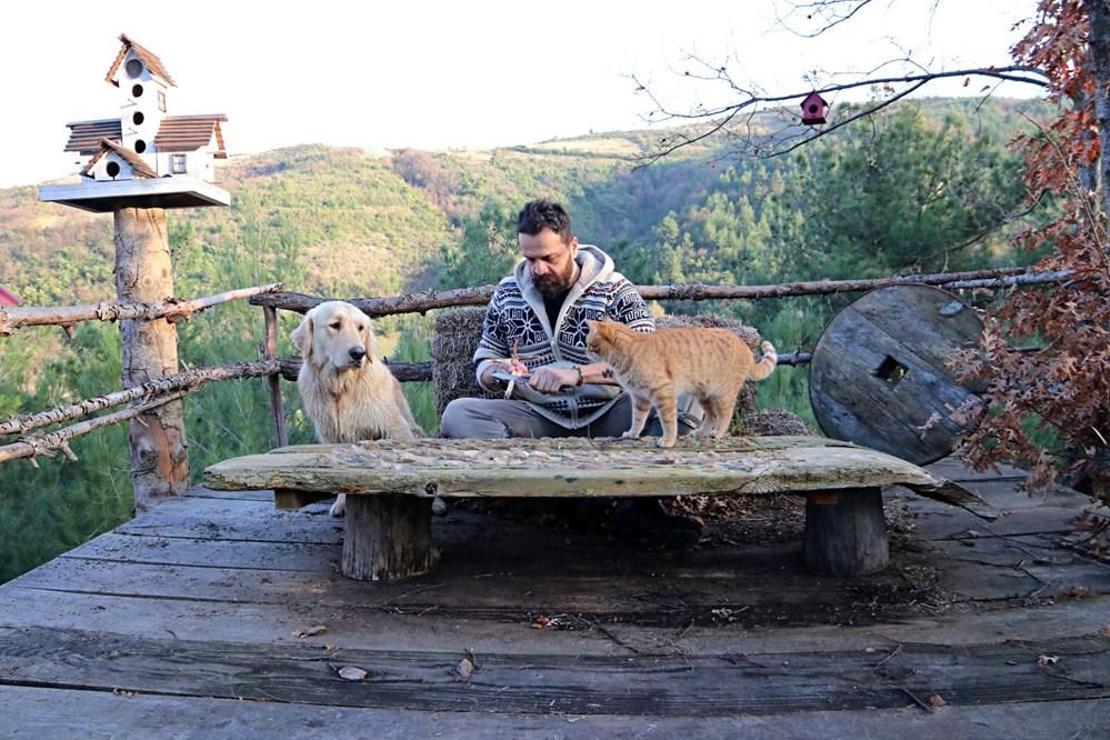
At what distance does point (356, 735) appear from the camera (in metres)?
2.14

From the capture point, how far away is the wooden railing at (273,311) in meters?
3.98

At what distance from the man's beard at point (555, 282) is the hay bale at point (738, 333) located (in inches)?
46.8

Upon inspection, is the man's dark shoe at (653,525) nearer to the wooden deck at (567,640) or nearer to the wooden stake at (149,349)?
the wooden deck at (567,640)

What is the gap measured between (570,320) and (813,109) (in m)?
3.00

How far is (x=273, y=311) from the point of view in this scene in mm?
5887

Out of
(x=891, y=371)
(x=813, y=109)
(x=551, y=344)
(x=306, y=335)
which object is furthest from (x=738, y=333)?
(x=306, y=335)

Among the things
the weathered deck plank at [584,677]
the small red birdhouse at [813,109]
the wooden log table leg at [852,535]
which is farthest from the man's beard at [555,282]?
the small red birdhouse at [813,109]

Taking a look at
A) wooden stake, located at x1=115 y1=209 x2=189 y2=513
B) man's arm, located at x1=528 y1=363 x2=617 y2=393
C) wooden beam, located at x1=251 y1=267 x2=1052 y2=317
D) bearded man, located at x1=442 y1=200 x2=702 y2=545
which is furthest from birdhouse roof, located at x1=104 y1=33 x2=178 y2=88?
man's arm, located at x1=528 y1=363 x2=617 y2=393

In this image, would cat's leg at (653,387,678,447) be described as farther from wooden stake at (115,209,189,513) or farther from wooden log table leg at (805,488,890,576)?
wooden stake at (115,209,189,513)

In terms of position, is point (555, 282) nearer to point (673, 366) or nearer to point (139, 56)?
point (673, 366)

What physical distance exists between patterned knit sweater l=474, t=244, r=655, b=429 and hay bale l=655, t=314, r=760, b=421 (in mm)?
982

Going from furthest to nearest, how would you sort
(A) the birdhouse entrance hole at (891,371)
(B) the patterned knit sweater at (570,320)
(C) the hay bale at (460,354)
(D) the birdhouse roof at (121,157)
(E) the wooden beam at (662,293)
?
(E) the wooden beam at (662,293), (C) the hay bale at (460,354), (A) the birdhouse entrance hole at (891,371), (D) the birdhouse roof at (121,157), (B) the patterned knit sweater at (570,320)

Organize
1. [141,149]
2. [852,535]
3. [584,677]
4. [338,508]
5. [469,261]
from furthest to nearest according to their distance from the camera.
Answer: [469,261] → [141,149] → [338,508] → [852,535] → [584,677]

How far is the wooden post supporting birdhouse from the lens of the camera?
4387mm
